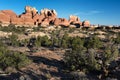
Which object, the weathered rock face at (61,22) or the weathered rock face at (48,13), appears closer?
the weathered rock face at (61,22)

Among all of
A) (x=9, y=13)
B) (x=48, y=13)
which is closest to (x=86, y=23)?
(x=48, y=13)

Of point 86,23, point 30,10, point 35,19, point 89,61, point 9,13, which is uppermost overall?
point 30,10

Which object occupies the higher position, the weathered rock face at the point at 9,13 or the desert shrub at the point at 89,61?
the weathered rock face at the point at 9,13

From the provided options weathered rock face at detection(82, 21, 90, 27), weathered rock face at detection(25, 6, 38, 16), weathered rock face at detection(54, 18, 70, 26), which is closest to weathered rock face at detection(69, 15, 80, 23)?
weathered rock face at detection(54, 18, 70, 26)

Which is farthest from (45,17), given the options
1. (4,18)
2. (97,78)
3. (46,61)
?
(97,78)

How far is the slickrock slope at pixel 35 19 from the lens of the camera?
10738 centimetres

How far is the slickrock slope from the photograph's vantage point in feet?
352

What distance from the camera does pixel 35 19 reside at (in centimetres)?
11350

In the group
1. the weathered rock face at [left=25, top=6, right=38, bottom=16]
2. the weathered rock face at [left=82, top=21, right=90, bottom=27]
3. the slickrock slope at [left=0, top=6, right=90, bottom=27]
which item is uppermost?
the weathered rock face at [left=25, top=6, right=38, bottom=16]

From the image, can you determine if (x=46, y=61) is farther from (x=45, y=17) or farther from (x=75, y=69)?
(x=45, y=17)

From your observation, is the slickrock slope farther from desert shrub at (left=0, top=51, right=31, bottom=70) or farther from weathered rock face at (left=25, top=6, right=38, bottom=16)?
desert shrub at (left=0, top=51, right=31, bottom=70)

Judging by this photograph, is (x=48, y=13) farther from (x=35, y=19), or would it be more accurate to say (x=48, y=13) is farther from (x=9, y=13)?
(x=9, y=13)

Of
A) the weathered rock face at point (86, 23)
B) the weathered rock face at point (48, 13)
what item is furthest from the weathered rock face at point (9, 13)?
the weathered rock face at point (86, 23)

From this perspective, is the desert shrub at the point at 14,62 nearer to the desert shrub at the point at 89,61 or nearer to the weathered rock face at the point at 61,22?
Answer: the desert shrub at the point at 89,61
